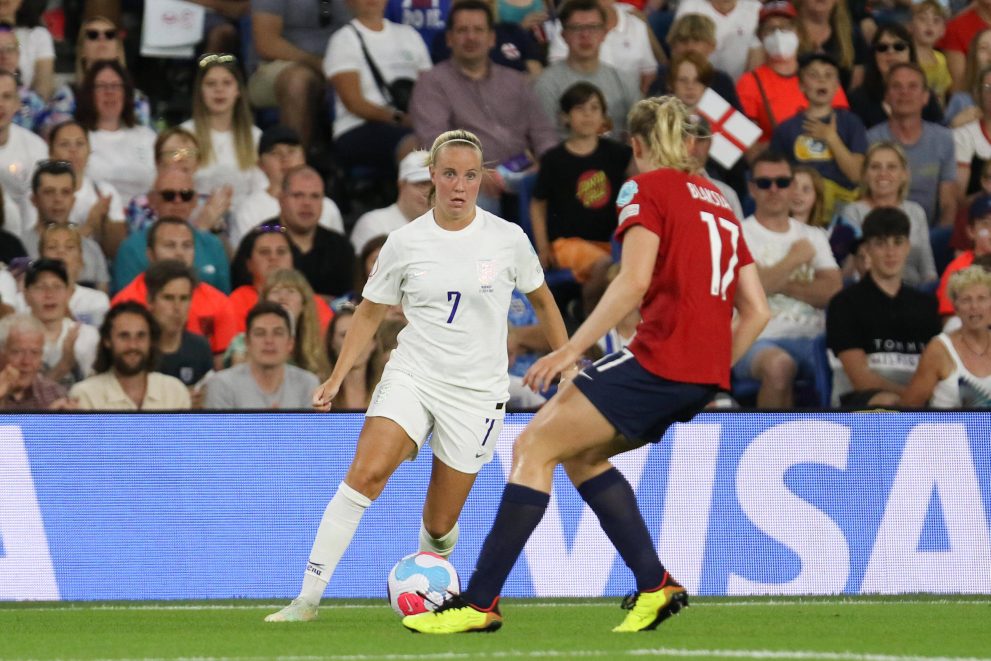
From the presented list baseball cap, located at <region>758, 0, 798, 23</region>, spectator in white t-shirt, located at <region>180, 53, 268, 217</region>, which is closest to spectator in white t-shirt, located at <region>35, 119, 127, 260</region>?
spectator in white t-shirt, located at <region>180, 53, 268, 217</region>

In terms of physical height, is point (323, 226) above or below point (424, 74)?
below

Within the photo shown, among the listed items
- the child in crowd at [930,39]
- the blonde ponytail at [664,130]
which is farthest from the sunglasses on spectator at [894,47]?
the blonde ponytail at [664,130]

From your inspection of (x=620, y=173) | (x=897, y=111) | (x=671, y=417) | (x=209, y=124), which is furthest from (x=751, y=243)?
(x=671, y=417)

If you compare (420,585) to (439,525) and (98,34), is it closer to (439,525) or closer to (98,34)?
(439,525)

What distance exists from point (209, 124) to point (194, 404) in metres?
2.73

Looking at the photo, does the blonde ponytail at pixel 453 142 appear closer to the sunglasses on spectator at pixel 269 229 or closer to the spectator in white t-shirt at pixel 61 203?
the sunglasses on spectator at pixel 269 229

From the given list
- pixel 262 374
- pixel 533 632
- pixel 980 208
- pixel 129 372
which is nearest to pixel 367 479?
pixel 533 632

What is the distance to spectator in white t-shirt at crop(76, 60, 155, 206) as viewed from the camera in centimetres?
1281

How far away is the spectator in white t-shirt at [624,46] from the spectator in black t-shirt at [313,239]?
2.81m

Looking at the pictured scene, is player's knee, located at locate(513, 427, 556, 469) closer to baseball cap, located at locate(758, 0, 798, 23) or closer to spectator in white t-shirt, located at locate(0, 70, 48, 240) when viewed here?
spectator in white t-shirt, located at locate(0, 70, 48, 240)

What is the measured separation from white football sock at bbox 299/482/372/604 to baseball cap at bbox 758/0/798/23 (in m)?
7.91

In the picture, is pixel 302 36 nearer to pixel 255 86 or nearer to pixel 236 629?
pixel 255 86

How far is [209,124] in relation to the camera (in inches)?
508

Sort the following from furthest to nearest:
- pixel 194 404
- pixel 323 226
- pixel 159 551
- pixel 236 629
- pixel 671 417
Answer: pixel 323 226
pixel 194 404
pixel 159 551
pixel 236 629
pixel 671 417
